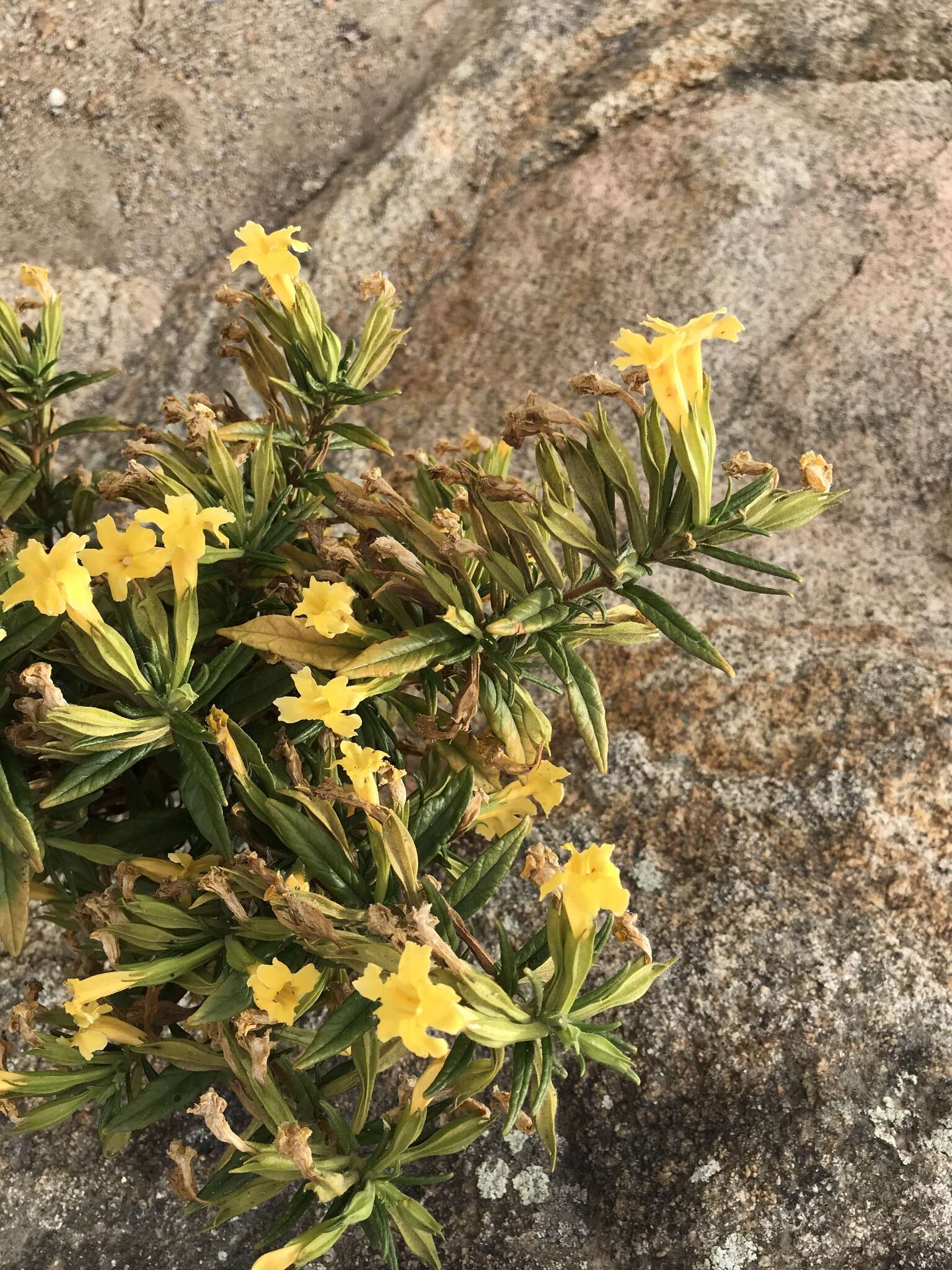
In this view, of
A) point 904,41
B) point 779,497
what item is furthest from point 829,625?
point 904,41

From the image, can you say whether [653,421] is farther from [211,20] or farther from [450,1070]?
[211,20]

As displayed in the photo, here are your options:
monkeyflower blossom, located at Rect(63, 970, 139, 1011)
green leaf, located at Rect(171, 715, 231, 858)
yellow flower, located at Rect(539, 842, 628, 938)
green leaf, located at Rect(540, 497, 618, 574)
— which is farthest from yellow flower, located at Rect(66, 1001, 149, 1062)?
green leaf, located at Rect(540, 497, 618, 574)

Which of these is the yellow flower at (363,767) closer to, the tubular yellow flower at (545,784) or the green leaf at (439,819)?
the green leaf at (439,819)

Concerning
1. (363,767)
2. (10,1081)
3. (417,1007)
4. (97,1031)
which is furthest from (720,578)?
(10,1081)

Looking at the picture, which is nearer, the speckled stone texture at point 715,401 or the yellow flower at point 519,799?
the yellow flower at point 519,799

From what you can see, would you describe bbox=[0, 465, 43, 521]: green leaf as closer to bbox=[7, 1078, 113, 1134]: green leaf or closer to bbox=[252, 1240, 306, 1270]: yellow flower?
bbox=[7, 1078, 113, 1134]: green leaf

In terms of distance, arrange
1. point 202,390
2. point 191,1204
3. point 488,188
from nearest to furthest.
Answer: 1. point 191,1204
2. point 202,390
3. point 488,188

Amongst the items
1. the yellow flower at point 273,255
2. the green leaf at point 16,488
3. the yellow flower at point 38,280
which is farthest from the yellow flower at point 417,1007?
the yellow flower at point 38,280
